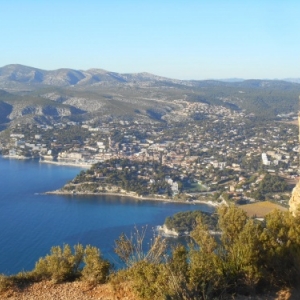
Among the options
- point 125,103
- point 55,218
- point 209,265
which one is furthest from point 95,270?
point 125,103

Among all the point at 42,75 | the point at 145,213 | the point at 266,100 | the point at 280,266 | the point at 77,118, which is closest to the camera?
the point at 280,266

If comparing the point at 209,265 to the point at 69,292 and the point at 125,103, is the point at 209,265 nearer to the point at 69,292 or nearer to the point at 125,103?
the point at 69,292

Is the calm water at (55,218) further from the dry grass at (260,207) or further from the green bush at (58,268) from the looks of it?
the green bush at (58,268)

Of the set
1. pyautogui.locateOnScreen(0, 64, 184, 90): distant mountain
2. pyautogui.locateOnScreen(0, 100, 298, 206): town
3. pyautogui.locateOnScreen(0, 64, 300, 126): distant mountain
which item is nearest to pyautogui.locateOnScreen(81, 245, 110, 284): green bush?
pyautogui.locateOnScreen(0, 100, 298, 206): town

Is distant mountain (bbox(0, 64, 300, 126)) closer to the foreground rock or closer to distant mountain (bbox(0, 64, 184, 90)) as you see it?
distant mountain (bbox(0, 64, 184, 90))

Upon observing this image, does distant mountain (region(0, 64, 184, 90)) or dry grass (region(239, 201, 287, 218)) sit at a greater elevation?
distant mountain (region(0, 64, 184, 90))

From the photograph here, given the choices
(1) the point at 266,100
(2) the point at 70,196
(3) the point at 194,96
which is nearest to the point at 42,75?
(3) the point at 194,96

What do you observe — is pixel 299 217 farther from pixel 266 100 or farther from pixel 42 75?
pixel 42 75
